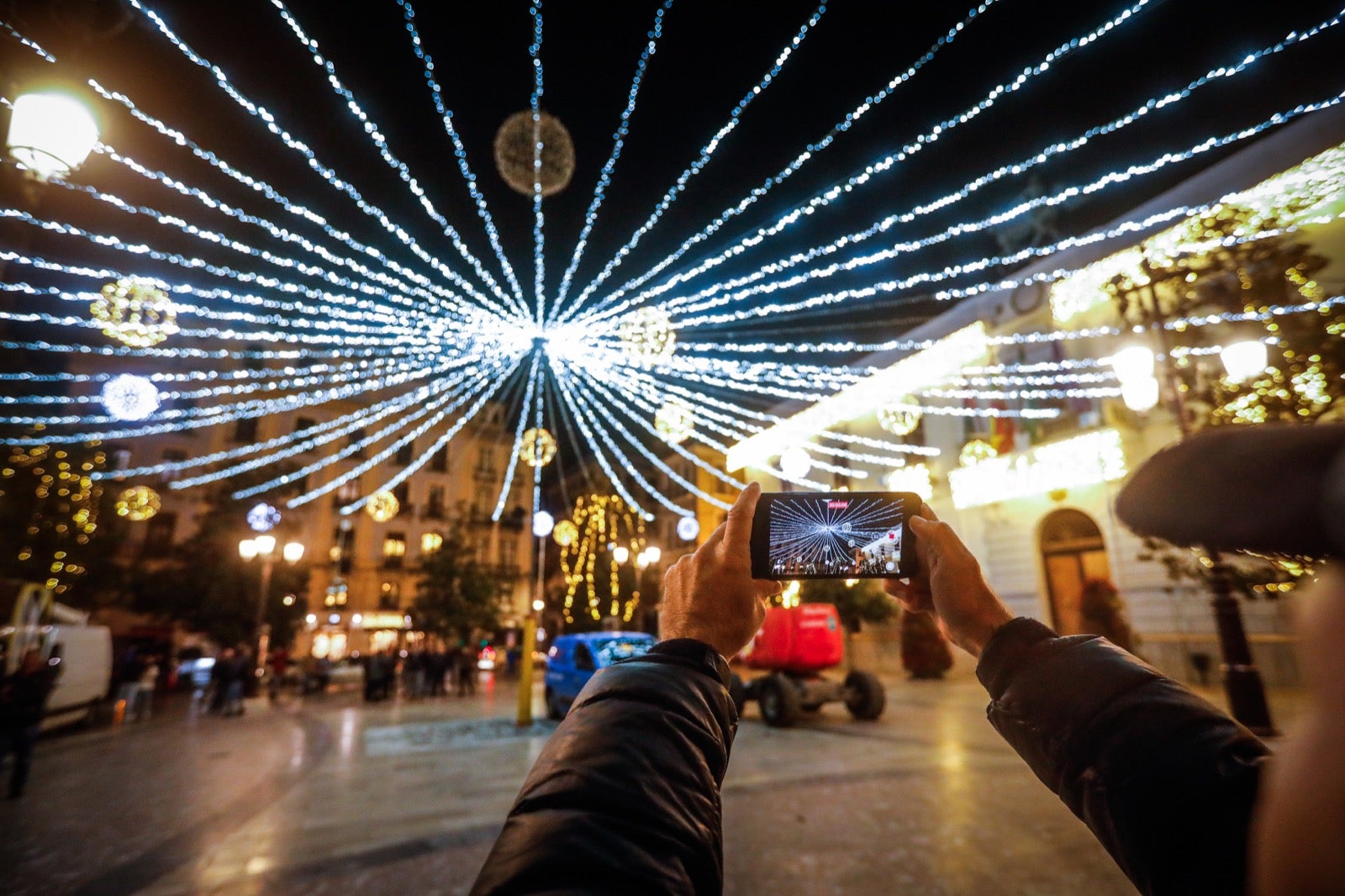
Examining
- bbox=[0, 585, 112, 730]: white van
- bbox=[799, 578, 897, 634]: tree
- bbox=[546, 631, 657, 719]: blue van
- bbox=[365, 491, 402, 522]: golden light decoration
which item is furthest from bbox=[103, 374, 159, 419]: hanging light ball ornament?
bbox=[799, 578, 897, 634]: tree

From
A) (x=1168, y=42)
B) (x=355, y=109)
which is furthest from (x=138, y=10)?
(x=1168, y=42)

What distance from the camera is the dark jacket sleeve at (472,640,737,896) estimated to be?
36.4 inches

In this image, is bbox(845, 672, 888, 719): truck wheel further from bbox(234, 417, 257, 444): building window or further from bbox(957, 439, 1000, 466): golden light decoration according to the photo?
bbox(234, 417, 257, 444): building window

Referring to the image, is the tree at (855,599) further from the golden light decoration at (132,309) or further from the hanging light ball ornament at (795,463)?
the golden light decoration at (132,309)

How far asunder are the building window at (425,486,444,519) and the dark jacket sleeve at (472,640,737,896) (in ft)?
139

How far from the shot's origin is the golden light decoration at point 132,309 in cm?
733

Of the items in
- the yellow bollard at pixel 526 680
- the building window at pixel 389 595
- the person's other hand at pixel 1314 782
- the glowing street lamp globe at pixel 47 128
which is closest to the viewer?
the person's other hand at pixel 1314 782

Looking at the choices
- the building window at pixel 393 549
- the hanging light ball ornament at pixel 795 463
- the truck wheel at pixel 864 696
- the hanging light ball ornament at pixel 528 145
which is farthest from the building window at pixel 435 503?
the hanging light ball ornament at pixel 528 145

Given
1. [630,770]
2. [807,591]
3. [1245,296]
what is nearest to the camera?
[630,770]

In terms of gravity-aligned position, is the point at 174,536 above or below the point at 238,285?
below

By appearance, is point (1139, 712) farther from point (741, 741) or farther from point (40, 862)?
point (741, 741)

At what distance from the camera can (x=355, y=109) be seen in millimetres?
6090

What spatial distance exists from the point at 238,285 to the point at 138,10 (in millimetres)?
21392

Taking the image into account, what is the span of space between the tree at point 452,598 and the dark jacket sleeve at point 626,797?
98.0 ft
